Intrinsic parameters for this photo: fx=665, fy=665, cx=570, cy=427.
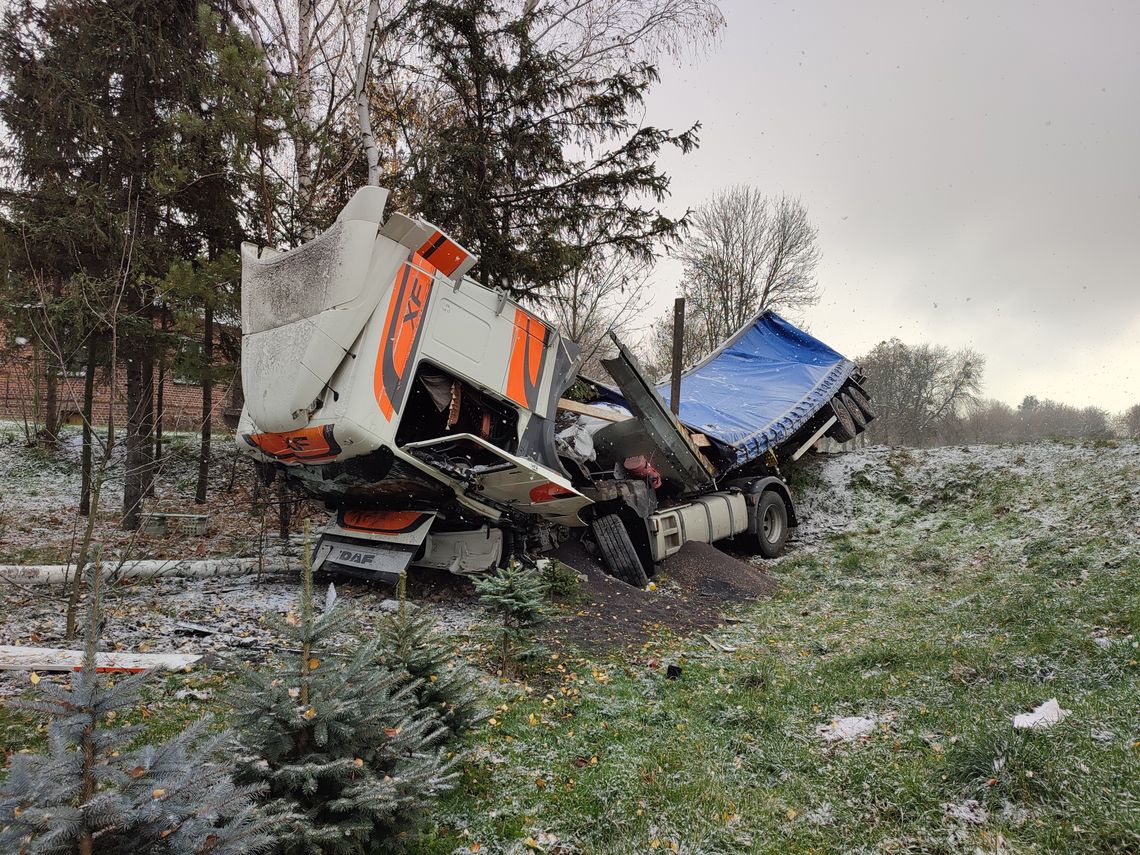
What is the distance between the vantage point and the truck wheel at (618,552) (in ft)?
26.6

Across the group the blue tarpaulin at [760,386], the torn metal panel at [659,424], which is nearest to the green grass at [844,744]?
the torn metal panel at [659,424]

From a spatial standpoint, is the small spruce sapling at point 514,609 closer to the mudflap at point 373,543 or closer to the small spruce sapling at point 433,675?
the small spruce sapling at point 433,675

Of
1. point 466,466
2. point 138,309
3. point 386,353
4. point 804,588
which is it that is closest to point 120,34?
point 138,309

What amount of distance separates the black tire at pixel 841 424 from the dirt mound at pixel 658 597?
12.4ft

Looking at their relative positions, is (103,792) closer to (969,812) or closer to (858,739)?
(969,812)

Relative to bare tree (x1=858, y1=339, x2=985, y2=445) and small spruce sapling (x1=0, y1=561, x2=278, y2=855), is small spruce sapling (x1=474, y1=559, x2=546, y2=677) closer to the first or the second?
small spruce sapling (x1=0, y1=561, x2=278, y2=855)

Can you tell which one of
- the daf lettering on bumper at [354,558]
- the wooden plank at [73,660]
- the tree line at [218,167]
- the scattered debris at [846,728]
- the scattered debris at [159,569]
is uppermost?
the tree line at [218,167]

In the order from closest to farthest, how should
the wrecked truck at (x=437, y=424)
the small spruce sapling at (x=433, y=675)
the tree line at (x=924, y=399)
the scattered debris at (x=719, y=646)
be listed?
the small spruce sapling at (x=433, y=675)
the wrecked truck at (x=437, y=424)
the scattered debris at (x=719, y=646)
the tree line at (x=924, y=399)

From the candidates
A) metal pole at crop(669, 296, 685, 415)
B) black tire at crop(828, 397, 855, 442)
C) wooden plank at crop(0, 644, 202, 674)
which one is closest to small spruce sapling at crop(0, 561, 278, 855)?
wooden plank at crop(0, 644, 202, 674)

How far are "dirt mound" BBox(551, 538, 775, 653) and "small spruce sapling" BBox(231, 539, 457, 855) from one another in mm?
3412

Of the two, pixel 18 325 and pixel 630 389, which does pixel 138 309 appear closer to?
pixel 18 325

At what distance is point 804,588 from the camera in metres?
8.75

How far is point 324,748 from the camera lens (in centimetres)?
258

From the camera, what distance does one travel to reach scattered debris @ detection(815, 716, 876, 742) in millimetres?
3885
